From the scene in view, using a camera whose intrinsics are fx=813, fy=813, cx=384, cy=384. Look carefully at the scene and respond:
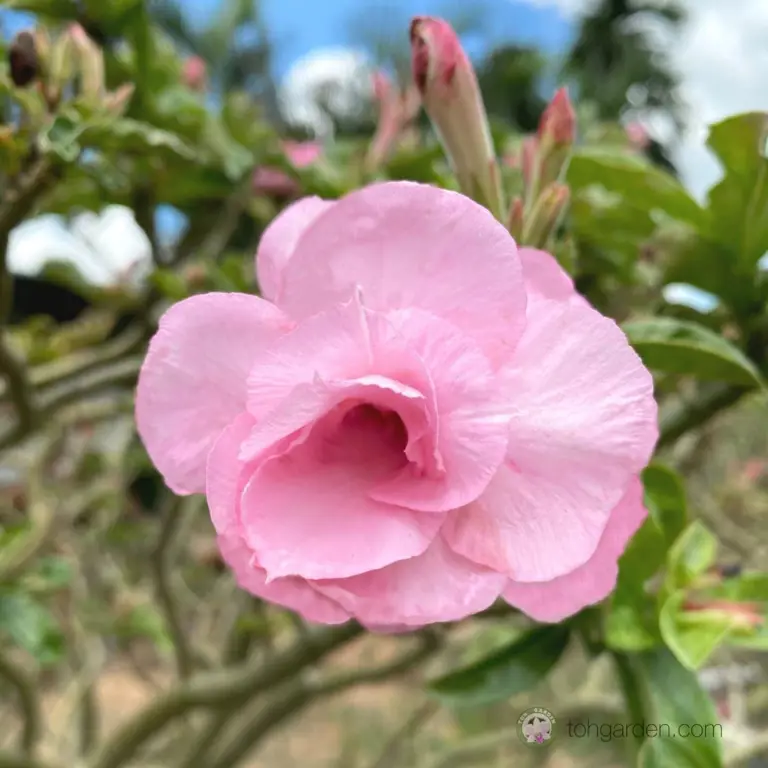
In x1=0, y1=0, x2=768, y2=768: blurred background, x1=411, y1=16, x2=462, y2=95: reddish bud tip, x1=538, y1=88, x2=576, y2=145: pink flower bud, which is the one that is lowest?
x1=0, y1=0, x2=768, y2=768: blurred background

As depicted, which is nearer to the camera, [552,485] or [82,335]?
[552,485]

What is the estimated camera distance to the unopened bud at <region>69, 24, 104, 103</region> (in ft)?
2.32

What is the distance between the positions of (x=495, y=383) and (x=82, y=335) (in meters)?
1.41

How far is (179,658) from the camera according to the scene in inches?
57.7

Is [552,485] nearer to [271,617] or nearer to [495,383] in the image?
[495,383]

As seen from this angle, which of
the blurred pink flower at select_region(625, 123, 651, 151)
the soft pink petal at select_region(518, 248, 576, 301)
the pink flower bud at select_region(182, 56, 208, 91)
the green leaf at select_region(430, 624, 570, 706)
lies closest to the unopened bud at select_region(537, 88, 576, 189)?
the soft pink petal at select_region(518, 248, 576, 301)

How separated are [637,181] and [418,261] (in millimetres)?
369

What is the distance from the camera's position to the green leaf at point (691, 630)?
0.52m

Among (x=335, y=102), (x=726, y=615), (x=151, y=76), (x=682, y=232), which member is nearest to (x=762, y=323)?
(x=682, y=232)

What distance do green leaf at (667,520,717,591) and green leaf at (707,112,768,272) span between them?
215 mm

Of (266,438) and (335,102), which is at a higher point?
(266,438)

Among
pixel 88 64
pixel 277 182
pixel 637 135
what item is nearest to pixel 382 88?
Answer: pixel 277 182

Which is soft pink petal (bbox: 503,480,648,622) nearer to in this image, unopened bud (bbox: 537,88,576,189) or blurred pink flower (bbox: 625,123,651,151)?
unopened bud (bbox: 537,88,576,189)

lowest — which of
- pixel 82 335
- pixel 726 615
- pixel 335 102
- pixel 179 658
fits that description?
pixel 335 102
